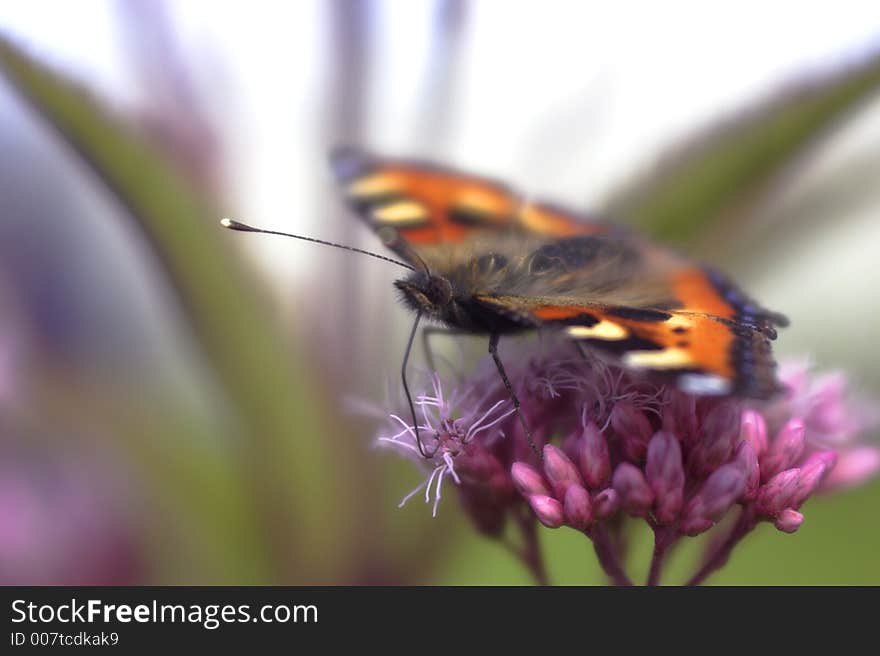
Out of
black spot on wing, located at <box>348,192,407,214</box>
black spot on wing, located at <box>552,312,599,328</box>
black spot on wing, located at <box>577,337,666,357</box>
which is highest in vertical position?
black spot on wing, located at <box>577,337,666,357</box>

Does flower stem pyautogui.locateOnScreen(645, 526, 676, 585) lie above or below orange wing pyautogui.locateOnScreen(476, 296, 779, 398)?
below

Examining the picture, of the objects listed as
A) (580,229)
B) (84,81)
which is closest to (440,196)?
(580,229)

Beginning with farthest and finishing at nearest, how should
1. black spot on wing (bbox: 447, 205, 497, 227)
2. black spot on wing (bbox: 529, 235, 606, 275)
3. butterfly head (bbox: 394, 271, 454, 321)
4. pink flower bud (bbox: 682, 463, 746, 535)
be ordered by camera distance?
black spot on wing (bbox: 447, 205, 497, 227)
black spot on wing (bbox: 529, 235, 606, 275)
butterfly head (bbox: 394, 271, 454, 321)
pink flower bud (bbox: 682, 463, 746, 535)

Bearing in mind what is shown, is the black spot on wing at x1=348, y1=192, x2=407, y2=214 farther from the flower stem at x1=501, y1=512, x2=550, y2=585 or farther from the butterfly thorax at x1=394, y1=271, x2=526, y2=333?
the flower stem at x1=501, y1=512, x2=550, y2=585

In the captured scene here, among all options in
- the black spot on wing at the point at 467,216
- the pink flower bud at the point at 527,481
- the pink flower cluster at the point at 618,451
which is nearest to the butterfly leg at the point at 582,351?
the pink flower cluster at the point at 618,451

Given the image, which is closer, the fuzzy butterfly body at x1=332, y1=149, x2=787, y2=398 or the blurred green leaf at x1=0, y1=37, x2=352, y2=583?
the fuzzy butterfly body at x1=332, y1=149, x2=787, y2=398

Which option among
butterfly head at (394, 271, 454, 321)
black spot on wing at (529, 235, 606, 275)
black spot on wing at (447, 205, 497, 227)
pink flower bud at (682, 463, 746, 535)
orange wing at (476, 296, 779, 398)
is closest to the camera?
orange wing at (476, 296, 779, 398)

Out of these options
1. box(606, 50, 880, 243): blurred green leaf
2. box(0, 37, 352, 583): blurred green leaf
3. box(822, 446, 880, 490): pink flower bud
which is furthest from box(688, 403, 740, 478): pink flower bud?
box(0, 37, 352, 583): blurred green leaf
